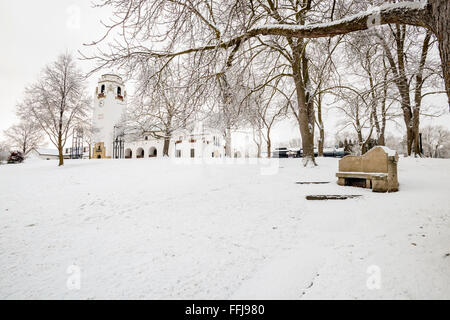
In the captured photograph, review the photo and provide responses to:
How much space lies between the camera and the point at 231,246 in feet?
9.46

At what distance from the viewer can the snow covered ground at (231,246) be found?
199 cm

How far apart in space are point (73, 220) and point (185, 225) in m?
2.42

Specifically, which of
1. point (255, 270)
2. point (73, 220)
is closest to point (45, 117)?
point (73, 220)

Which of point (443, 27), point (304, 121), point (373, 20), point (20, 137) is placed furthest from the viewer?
point (20, 137)

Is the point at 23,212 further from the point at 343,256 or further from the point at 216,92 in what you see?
the point at 343,256

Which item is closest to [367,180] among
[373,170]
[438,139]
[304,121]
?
[373,170]

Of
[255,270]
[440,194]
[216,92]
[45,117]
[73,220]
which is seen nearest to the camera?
[255,270]

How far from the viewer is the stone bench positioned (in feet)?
15.8

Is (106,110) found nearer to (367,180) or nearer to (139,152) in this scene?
(139,152)

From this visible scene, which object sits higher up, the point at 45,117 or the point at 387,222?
the point at 45,117

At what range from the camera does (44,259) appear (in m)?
2.62

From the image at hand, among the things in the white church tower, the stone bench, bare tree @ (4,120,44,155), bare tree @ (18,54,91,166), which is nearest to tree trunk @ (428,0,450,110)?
the stone bench

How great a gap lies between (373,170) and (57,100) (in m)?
19.6
